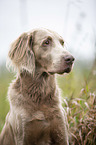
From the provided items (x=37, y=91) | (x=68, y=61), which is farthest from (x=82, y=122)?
(x=68, y=61)

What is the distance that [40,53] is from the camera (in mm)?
2400

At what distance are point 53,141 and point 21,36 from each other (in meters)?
1.45

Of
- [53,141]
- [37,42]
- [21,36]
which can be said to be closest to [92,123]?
[53,141]

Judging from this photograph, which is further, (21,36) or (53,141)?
(21,36)

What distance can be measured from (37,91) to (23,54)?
52 centimetres

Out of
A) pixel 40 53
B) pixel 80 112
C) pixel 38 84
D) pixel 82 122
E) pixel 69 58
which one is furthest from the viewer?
pixel 80 112

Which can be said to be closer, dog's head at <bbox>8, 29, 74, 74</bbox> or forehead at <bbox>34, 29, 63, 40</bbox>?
dog's head at <bbox>8, 29, 74, 74</bbox>

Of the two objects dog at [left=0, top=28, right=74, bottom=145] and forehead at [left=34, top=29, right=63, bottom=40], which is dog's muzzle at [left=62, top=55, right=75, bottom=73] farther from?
forehead at [left=34, top=29, right=63, bottom=40]

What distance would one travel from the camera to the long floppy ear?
2424 mm

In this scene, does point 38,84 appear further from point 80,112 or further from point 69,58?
point 80,112

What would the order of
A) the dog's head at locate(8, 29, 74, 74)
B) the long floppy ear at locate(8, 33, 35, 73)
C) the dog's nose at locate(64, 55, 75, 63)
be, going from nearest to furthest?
the dog's nose at locate(64, 55, 75, 63)
the dog's head at locate(8, 29, 74, 74)
the long floppy ear at locate(8, 33, 35, 73)

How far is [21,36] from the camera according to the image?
8.51ft

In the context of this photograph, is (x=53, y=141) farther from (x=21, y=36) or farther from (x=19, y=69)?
(x=21, y=36)

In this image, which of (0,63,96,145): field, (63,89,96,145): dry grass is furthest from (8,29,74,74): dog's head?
(63,89,96,145): dry grass
